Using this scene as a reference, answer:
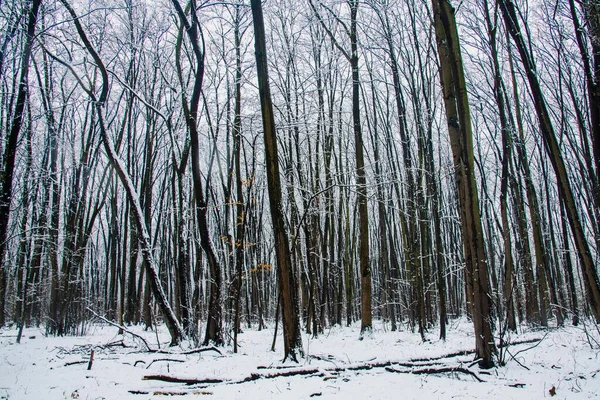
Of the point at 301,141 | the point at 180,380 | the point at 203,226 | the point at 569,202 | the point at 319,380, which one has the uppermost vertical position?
the point at 301,141

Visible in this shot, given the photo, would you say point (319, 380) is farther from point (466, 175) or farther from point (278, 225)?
point (466, 175)

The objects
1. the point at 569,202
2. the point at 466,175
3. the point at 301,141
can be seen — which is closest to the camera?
the point at 569,202

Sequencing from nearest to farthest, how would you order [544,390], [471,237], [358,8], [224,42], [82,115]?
[544,390], [471,237], [358,8], [224,42], [82,115]

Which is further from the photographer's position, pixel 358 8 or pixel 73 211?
pixel 73 211

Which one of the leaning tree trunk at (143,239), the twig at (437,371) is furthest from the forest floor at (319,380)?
the leaning tree trunk at (143,239)

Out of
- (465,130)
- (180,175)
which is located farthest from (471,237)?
(180,175)

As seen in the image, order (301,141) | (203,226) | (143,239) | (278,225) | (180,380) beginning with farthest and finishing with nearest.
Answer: (301,141) < (143,239) < (203,226) < (278,225) < (180,380)

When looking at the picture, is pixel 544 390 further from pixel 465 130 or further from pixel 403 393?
pixel 465 130

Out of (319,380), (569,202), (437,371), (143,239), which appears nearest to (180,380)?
(319,380)

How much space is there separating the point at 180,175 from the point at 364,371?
7.30 m

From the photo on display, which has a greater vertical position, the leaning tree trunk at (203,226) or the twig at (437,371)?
the leaning tree trunk at (203,226)

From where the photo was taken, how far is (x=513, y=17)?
6262 millimetres

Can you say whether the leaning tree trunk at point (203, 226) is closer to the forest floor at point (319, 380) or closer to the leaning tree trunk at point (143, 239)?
the leaning tree trunk at point (143, 239)

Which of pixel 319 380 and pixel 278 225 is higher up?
pixel 278 225
